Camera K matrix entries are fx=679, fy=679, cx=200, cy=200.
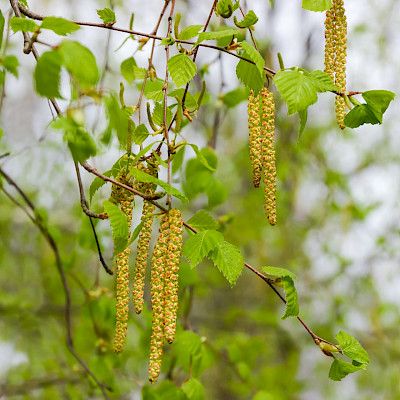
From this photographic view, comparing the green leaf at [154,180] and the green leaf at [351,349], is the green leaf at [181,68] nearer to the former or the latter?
the green leaf at [154,180]

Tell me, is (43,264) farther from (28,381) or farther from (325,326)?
(325,326)

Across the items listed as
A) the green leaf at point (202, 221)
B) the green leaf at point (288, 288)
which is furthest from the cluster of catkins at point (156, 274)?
the green leaf at point (288, 288)

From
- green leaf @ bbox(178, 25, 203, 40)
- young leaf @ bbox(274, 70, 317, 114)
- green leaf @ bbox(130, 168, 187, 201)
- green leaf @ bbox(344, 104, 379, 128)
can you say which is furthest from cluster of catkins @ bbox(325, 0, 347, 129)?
green leaf @ bbox(130, 168, 187, 201)

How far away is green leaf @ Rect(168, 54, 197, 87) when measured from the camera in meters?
1.25

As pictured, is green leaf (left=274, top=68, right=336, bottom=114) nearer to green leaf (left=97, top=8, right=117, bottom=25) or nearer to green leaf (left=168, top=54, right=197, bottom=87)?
green leaf (left=168, top=54, right=197, bottom=87)

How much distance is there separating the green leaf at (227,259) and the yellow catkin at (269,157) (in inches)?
3.5

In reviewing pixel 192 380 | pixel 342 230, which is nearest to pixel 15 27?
pixel 192 380

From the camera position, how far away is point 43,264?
3984mm

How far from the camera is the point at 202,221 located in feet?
4.40

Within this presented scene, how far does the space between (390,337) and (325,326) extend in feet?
1.94

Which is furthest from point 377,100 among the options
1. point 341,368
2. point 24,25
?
point 24,25

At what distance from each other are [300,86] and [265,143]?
0.14 meters

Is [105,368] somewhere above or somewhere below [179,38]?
below

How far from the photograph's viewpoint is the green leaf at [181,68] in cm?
125
